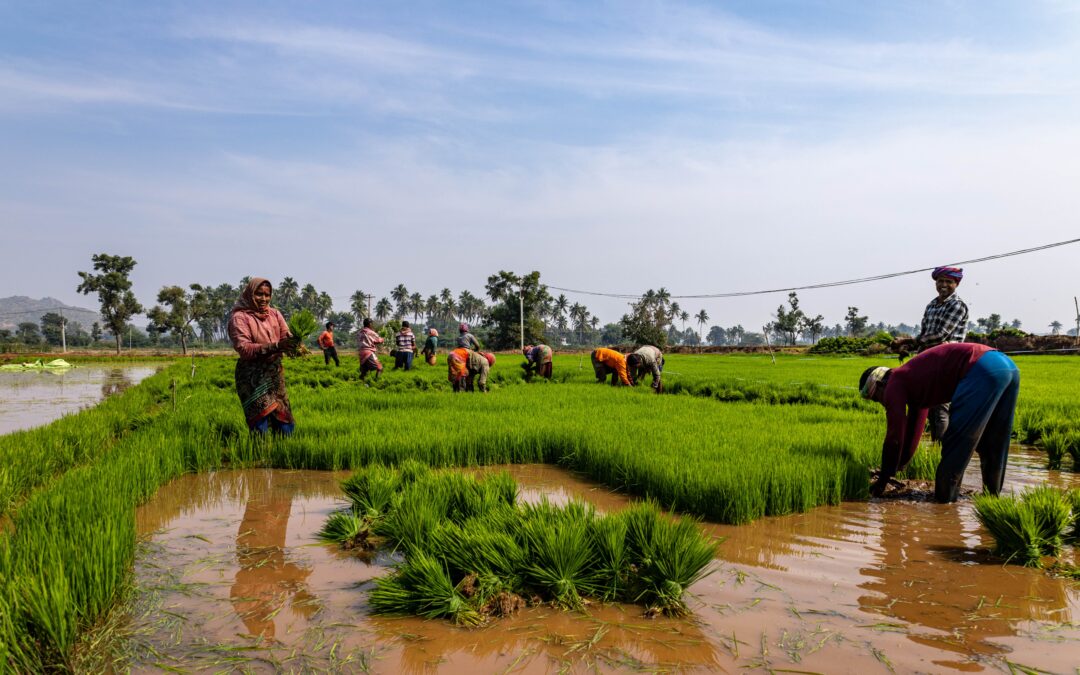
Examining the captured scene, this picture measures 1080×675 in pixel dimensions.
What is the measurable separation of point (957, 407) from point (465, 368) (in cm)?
758

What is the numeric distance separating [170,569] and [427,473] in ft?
5.28

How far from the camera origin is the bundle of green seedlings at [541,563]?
2.49 m

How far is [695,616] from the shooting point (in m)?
2.47

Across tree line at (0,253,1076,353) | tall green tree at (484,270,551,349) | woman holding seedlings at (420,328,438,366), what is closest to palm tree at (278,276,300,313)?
tree line at (0,253,1076,353)

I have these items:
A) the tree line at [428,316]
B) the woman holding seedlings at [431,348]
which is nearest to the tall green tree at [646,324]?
the tree line at [428,316]

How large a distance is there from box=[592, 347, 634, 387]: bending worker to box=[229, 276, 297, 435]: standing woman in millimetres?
7548

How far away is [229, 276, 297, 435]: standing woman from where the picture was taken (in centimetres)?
491

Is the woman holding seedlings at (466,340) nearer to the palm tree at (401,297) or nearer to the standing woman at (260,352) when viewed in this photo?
the standing woman at (260,352)

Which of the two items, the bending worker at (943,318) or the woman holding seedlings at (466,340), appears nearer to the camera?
the bending worker at (943,318)

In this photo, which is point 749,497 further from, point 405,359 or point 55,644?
point 405,359

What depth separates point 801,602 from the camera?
2605 millimetres

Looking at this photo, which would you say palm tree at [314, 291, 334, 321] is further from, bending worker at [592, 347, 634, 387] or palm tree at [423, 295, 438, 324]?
bending worker at [592, 347, 634, 387]

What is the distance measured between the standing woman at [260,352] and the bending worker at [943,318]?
194 inches

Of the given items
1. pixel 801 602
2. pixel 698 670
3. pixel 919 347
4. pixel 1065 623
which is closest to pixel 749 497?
pixel 801 602
